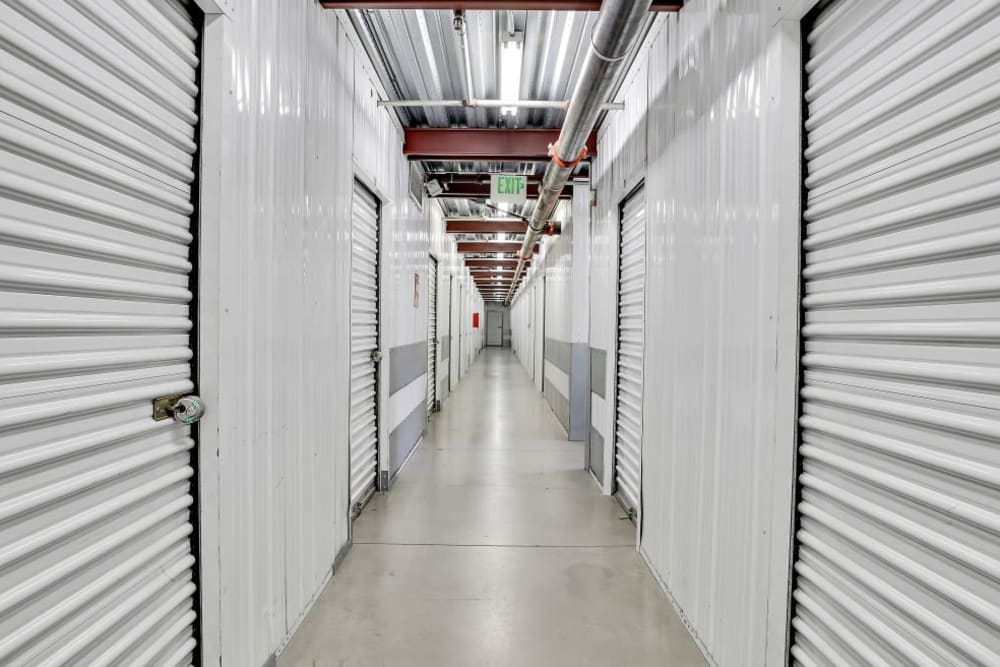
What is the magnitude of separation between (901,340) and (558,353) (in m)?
6.04

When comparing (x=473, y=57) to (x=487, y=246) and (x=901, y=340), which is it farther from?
(x=487, y=246)

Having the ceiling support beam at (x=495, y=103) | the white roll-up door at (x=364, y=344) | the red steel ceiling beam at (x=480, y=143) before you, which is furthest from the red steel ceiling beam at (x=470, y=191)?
the ceiling support beam at (x=495, y=103)

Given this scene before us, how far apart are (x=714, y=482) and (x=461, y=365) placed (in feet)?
34.6

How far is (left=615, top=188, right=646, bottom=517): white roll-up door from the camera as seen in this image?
3414 mm

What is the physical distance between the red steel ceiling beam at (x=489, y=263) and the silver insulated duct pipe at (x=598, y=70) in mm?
9566

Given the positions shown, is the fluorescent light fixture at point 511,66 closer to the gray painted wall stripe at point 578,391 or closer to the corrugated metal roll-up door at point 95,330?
the corrugated metal roll-up door at point 95,330

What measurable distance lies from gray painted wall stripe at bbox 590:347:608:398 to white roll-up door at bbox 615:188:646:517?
308 millimetres

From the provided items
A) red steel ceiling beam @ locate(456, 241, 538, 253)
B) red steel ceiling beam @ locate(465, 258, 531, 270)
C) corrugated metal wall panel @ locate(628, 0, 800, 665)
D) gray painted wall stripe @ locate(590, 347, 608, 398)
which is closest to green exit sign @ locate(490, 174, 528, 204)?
gray painted wall stripe @ locate(590, 347, 608, 398)

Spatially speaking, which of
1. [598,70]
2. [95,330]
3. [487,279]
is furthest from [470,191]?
[487,279]

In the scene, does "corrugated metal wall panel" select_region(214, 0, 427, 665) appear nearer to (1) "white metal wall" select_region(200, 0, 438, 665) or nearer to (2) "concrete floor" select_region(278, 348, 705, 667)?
(1) "white metal wall" select_region(200, 0, 438, 665)

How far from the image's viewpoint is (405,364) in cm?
485

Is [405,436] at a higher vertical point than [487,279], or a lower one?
lower

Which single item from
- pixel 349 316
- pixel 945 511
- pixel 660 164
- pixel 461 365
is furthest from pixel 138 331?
pixel 461 365

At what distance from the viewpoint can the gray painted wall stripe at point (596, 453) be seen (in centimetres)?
439
